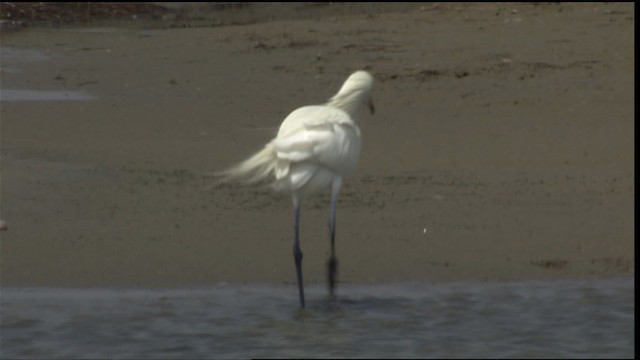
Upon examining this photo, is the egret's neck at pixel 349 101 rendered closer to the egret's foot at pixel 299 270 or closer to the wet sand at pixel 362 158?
the wet sand at pixel 362 158

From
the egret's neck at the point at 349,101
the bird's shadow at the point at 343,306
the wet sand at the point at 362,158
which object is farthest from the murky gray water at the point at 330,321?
the egret's neck at the point at 349,101

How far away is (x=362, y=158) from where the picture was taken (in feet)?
31.5

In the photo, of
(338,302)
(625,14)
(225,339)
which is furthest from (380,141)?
(625,14)

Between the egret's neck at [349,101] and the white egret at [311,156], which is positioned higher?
the egret's neck at [349,101]

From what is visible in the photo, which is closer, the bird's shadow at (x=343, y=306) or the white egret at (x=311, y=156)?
the bird's shadow at (x=343, y=306)

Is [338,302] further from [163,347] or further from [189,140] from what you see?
[189,140]

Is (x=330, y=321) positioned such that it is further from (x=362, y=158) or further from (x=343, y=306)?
(x=362, y=158)

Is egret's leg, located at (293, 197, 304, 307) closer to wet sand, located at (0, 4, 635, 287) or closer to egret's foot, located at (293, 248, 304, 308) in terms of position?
egret's foot, located at (293, 248, 304, 308)

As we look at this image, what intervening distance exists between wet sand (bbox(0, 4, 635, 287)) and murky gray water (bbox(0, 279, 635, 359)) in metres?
0.22

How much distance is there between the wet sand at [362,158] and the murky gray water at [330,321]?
0.22 m

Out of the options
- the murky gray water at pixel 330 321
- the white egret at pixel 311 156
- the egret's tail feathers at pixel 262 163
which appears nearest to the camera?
the murky gray water at pixel 330 321

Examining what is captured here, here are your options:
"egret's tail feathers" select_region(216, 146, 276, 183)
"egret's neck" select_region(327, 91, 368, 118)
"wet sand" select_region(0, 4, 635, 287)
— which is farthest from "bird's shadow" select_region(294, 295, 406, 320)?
"egret's neck" select_region(327, 91, 368, 118)

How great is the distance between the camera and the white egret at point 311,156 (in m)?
7.09

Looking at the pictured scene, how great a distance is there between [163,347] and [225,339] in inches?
11.2
